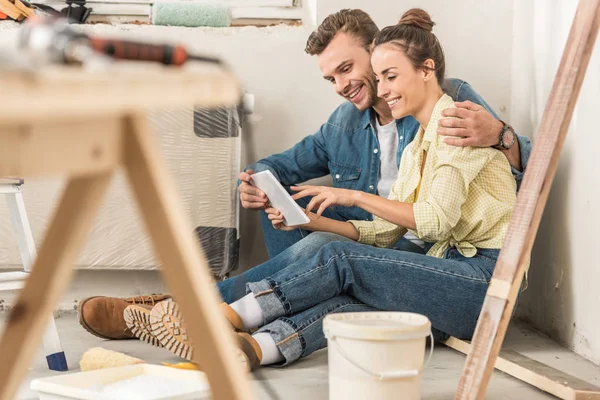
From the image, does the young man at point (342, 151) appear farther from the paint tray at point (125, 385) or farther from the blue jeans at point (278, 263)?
the paint tray at point (125, 385)

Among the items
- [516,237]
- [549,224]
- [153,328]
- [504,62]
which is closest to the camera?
[516,237]

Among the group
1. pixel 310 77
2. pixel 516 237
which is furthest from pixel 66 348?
pixel 516 237

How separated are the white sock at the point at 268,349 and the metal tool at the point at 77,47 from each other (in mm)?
1213

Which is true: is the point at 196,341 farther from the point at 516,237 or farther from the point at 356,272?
the point at 356,272

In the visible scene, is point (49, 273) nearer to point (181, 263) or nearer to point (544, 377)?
point (181, 263)

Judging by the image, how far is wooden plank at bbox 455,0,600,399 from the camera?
120cm

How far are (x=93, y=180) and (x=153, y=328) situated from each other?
1182 millimetres

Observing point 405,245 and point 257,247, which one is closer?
point 405,245

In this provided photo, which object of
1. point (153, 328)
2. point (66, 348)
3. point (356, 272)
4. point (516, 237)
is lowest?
point (66, 348)

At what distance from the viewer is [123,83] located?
22.1 inches

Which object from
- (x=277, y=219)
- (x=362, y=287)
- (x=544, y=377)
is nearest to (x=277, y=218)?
(x=277, y=219)

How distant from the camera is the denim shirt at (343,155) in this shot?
2291mm

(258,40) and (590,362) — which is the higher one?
(258,40)

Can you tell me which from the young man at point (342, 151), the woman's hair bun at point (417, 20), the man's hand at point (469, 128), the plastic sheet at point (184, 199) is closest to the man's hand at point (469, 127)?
the man's hand at point (469, 128)
